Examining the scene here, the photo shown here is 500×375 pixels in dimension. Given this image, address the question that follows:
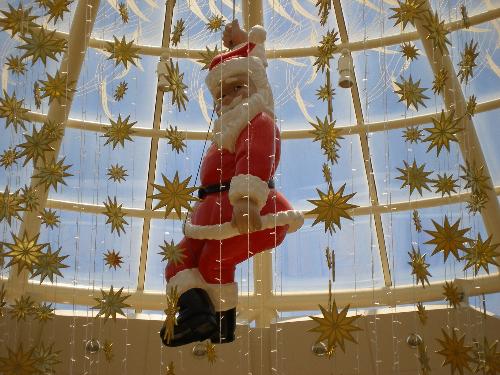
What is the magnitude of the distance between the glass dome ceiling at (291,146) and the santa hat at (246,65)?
4.14 m

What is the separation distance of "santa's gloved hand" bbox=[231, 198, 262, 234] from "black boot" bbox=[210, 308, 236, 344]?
755 mm

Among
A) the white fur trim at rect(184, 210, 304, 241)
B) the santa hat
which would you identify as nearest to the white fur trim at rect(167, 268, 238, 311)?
the white fur trim at rect(184, 210, 304, 241)

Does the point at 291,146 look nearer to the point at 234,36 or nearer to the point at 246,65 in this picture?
the point at 234,36

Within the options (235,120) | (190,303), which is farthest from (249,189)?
(190,303)

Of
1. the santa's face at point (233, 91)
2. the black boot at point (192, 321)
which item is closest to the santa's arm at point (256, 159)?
the santa's face at point (233, 91)

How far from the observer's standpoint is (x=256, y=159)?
540cm

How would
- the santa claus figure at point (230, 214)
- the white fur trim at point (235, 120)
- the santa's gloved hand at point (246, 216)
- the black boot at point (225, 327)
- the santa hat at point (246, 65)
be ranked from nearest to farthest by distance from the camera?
the santa's gloved hand at point (246, 216)
the santa claus figure at point (230, 214)
the black boot at point (225, 327)
the white fur trim at point (235, 120)
the santa hat at point (246, 65)

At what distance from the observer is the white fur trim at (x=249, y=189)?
204 inches

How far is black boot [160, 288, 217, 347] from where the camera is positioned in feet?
17.3

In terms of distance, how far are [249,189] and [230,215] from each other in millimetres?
358

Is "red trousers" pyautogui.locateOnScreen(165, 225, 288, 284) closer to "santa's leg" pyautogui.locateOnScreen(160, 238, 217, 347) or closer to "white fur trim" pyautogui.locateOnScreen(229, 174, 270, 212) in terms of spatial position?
"santa's leg" pyautogui.locateOnScreen(160, 238, 217, 347)

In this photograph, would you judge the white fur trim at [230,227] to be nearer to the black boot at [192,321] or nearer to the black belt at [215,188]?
the black belt at [215,188]

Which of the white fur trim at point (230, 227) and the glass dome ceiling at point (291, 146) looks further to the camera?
the glass dome ceiling at point (291, 146)

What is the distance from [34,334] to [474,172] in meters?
6.37
